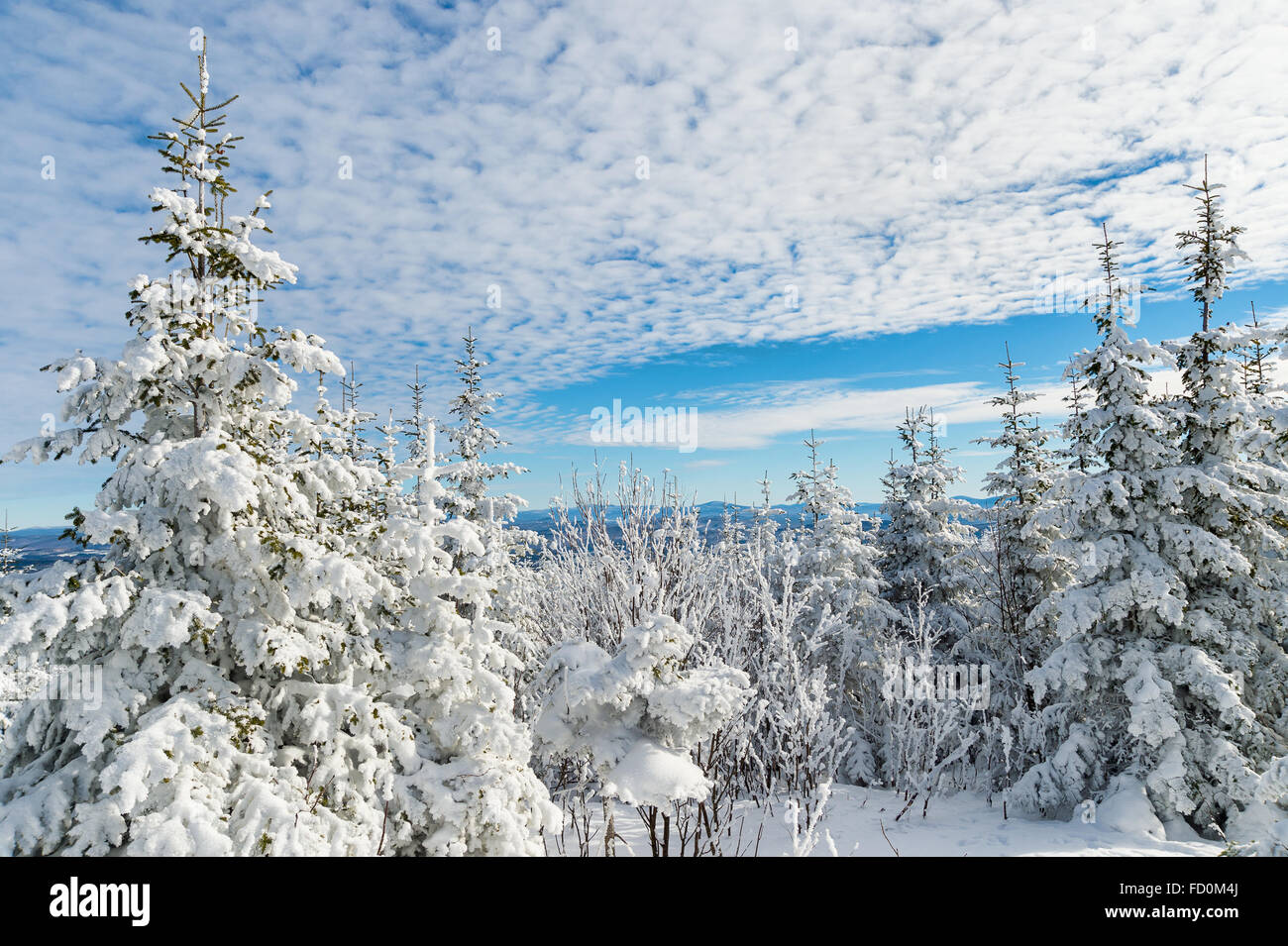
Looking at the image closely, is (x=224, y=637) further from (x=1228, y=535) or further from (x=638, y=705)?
(x=1228, y=535)

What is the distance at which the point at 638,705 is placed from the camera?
526cm

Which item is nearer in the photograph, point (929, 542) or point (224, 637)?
point (224, 637)

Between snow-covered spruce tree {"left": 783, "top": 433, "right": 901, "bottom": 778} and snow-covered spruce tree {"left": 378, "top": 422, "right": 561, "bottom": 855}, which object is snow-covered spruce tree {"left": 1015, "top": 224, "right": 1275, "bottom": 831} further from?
snow-covered spruce tree {"left": 378, "top": 422, "right": 561, "bottom": 855}

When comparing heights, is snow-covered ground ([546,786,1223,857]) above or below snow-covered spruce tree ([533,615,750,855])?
below

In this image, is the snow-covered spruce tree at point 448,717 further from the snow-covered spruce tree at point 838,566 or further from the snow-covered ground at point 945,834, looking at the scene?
the snow-covered spruce tree at point 838,566

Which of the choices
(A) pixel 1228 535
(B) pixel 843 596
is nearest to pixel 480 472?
(B) pixel 843 596

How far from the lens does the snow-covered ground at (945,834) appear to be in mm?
7586

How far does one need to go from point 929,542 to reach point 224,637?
16239mm

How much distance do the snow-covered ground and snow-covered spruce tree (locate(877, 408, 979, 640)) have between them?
22.6 ft

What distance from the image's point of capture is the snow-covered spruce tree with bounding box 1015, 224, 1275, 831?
882cm

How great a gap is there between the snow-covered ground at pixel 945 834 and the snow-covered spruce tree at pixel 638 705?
2729 millimetres

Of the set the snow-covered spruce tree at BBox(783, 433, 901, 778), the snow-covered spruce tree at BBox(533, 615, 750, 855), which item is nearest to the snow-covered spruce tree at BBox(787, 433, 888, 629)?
the snow-covered spruce tree at BBox(783, 433, 901, 778)

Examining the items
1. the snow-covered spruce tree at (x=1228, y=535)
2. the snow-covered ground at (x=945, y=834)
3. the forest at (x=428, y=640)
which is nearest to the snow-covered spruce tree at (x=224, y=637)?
the forest at (x=428, y=640)
